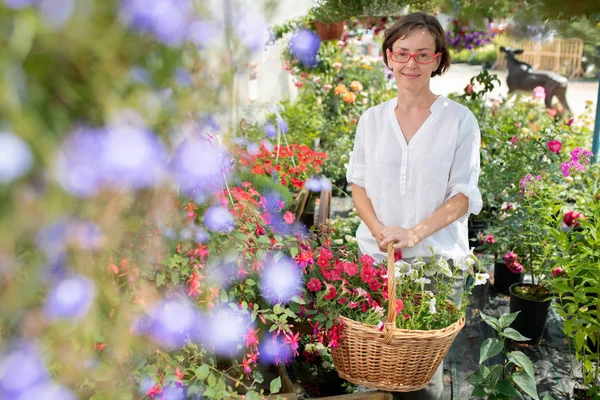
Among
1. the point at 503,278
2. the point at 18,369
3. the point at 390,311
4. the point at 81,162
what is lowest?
the point at 503,278

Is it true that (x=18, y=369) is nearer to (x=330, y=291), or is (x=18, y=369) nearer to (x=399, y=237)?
(x=330, y=291)

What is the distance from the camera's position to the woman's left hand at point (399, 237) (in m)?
1.55

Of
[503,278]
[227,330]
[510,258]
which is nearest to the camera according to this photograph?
[227,330]

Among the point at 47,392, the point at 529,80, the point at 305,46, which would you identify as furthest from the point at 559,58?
the point at 47,392

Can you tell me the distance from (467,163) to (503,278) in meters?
1.82

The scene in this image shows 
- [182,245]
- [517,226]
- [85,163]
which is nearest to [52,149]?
[85,163]

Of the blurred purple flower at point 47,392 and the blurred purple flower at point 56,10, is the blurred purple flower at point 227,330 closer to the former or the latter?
the blurred purple flower at point 47,392

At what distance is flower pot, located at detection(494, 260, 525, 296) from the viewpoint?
10.5 ft

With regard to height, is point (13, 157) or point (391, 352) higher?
point (13, 157)

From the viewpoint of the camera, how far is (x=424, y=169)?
5.49ft

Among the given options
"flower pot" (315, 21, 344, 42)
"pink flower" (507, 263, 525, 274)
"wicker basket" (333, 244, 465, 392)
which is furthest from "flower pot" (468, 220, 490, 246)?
"wicker basket" (333, 244, 465, 392)

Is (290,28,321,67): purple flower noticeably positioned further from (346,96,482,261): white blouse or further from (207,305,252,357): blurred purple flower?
(207,305,252,357): blurred purple flower

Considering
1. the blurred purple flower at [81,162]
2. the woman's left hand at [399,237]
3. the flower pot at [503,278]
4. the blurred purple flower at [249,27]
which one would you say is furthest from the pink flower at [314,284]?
the flower pot at [503,278]

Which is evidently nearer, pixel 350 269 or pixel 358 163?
pixel 350 269
